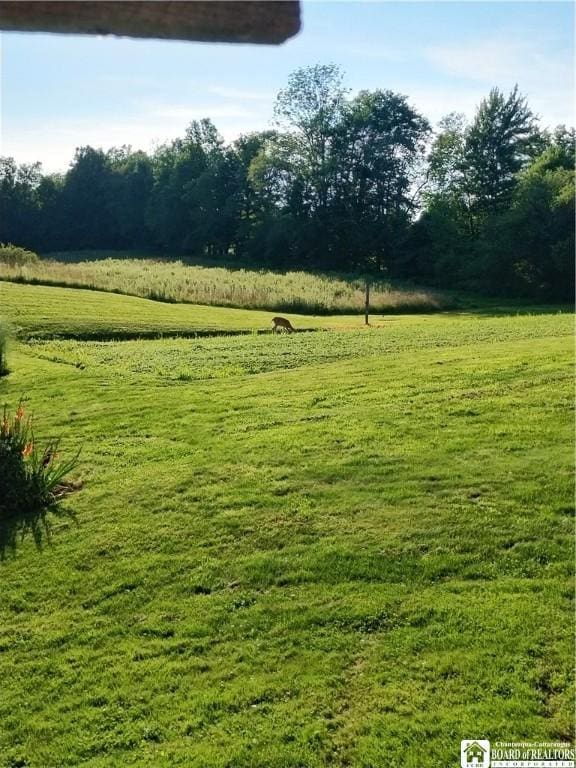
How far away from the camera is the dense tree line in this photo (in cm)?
4834

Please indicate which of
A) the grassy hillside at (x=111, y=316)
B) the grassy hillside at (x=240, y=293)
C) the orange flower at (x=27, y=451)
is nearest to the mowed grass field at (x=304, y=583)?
the orange flower at (x=27, y=451)

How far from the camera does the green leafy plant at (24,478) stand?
345 inches

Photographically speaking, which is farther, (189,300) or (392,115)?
(392,115)

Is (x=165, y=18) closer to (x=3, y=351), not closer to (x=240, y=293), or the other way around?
(x=3, y=351)

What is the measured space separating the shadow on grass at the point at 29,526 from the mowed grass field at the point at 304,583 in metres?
0.11

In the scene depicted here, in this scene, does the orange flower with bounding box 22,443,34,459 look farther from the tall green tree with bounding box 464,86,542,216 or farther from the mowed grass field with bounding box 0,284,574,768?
the tall green tree with bounding box 464,86,542,216

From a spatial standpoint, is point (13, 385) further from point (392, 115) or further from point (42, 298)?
point (392, 115)

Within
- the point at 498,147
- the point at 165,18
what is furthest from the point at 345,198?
the point at 165,18

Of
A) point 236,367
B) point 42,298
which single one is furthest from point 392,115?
point 236,367

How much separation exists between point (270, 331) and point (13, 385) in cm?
1076

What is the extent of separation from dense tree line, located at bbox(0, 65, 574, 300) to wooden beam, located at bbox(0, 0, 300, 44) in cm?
4601

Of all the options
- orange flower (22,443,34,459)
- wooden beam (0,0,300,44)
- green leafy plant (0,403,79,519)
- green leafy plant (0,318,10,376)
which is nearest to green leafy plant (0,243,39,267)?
green leafy plant (0,318,10,376)

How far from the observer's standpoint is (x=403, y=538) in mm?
6695

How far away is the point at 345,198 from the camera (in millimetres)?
64875
